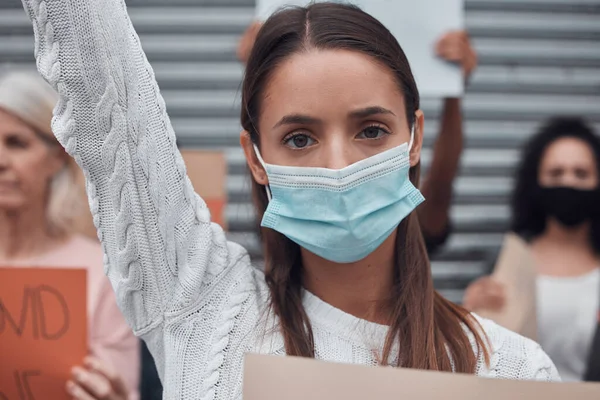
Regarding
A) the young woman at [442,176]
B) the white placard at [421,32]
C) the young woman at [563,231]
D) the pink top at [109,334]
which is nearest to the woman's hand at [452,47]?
the white placard at [421,32]

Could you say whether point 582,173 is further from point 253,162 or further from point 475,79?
point 253,162

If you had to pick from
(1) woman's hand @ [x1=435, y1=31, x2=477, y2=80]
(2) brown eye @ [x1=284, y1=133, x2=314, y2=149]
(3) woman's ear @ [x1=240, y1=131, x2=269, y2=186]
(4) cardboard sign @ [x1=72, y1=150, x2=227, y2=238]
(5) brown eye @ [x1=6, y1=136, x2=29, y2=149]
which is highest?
(1) woman's hand @ [x1=435, y1=31, x2=477, y2=80]

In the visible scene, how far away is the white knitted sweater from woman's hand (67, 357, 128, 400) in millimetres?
519

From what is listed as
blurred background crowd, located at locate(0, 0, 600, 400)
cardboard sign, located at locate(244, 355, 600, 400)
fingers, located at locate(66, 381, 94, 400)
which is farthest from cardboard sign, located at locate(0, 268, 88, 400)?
cardboard sign, located at locate(244, 355, 600, 400)

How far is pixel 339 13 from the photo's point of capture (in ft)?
6.05

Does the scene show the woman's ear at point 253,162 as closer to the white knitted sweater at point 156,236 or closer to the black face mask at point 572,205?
the white knitted sweater at point 156,236

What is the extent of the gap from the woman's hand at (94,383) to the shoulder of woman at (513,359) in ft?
3.50

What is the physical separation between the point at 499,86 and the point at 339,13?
3144 millimetres

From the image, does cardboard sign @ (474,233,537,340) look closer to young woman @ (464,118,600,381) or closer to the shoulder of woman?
young woman @ (464,118,600,381)

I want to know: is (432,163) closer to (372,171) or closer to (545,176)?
(545,176)

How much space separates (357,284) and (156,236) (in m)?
0.46

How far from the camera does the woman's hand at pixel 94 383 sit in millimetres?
2283

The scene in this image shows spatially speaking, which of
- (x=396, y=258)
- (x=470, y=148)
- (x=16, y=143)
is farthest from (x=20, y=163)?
(x=470, y=148)

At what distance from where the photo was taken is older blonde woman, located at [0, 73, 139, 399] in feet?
10.0
